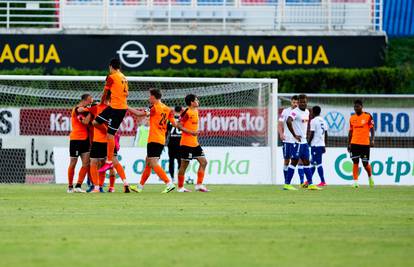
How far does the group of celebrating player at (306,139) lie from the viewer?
22.1 metres

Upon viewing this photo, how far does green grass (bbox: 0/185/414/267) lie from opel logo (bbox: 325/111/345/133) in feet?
43.8

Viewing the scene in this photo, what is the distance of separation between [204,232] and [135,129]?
1889 centimetres

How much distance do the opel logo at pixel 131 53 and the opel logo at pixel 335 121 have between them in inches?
365

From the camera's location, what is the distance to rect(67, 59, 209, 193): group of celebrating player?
19.0 metres

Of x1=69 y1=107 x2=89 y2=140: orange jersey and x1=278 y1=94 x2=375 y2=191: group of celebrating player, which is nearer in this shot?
x1=69 y1=107 x2=89 y2=140: orange jersey

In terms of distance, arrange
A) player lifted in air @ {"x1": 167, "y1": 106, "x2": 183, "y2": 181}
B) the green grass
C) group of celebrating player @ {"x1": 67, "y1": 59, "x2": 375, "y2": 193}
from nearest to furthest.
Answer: the green grass → group of celebrating player @ {"x1": 67, "y1": 59, "x2": 375, "y2": 193} → player lifted in air @ {"x1": 167, "y1": 106, "x2": 183, "y2": 181}

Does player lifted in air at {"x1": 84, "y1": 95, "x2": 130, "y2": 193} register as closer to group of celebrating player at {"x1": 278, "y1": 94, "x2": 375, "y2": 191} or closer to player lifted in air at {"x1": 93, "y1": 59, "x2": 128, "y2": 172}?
player lifted in air at {"x1": 93, "y1": 59, "x2": 128, "y2": 172}

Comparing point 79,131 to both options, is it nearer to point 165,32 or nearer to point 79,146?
point 79,146

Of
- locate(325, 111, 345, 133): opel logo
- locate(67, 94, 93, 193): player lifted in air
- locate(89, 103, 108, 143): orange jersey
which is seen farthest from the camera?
locate(325, 111, 345, 133): opel logo

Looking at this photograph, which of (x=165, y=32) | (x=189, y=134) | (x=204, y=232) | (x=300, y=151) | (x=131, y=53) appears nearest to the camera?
(x=204, y=232)

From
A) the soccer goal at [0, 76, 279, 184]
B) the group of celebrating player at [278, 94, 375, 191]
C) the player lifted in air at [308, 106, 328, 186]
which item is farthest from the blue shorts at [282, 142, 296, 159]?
the soccer goal at [0, 76, 279, 184]

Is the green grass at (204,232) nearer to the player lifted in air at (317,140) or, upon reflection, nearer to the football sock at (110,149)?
the football sock at (110,149)

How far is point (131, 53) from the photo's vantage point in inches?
1465

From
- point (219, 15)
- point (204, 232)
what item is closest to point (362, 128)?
point (219, 15)
